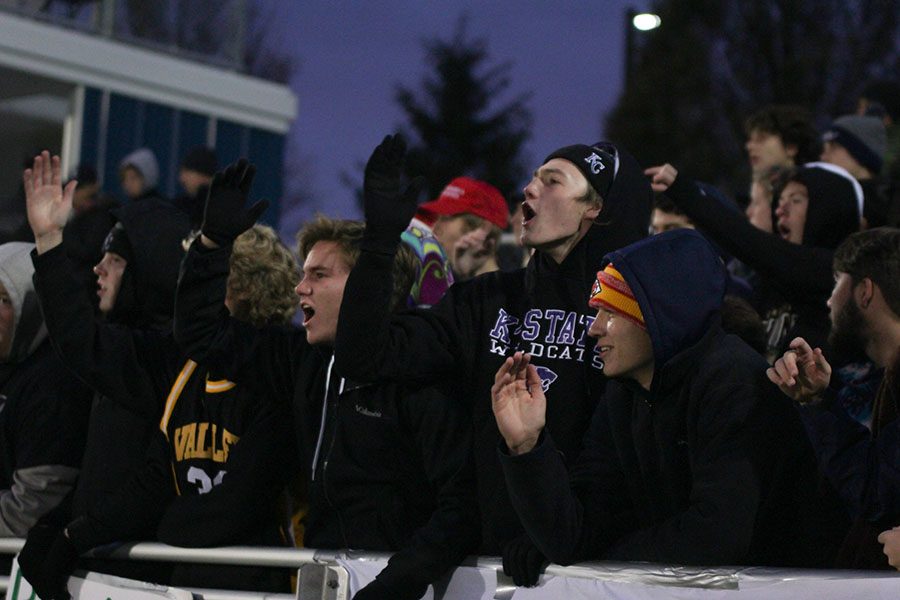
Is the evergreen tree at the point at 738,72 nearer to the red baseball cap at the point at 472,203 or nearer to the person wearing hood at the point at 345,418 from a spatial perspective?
the red baseball cap at the point at 472,203

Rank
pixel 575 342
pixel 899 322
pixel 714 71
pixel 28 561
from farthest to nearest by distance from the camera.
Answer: pixel 714 71 → pixel 28 561 → pixel 575 342 → pixel 899 322

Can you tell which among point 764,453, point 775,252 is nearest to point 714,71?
point 775,252

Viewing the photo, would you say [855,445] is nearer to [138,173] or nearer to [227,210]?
[227,210]

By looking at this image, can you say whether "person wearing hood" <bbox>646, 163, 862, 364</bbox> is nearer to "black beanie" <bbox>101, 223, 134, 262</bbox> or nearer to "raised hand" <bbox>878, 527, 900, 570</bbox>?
"raised hand" <bbox>878, 527, 900, 570</bbox>

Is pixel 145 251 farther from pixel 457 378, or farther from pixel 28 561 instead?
pixel 457 378

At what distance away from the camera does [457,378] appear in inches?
185

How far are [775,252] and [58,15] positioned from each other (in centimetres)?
1457

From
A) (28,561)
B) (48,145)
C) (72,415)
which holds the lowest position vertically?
(28,561)

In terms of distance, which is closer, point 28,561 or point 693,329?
point 693,329

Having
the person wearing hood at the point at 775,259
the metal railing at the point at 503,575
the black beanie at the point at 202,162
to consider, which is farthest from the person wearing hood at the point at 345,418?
the black beanie at the point at 202,162

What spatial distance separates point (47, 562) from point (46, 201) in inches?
50.3

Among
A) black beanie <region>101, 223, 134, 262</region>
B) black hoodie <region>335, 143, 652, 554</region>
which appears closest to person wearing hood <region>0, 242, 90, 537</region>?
black beanie <region>101, 223, 134, 262</region>

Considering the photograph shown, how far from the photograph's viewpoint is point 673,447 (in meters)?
3.94

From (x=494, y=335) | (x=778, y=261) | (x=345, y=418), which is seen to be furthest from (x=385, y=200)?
(x=778, y=261)
